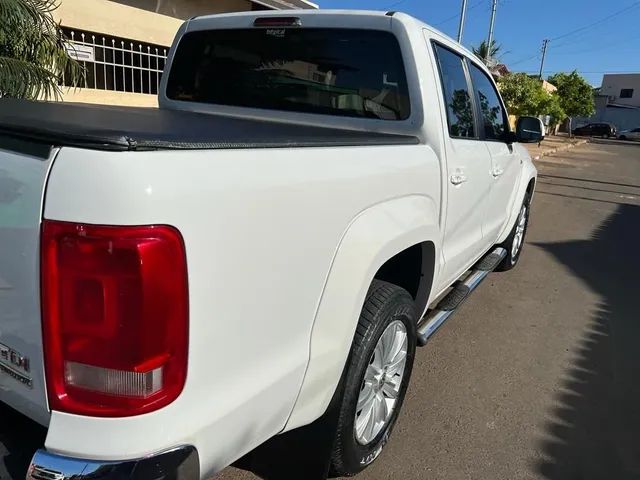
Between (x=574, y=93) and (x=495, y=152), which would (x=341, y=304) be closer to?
(x=495, y=152)

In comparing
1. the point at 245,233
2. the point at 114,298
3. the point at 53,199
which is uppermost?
the point at 53,199

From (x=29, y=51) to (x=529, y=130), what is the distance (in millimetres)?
5144

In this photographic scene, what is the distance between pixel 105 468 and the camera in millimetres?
1309

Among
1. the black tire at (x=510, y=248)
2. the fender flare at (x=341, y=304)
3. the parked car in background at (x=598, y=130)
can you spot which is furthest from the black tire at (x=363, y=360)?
the parked car in background at (x=598, y=130)

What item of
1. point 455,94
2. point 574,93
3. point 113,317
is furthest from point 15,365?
point 574,93

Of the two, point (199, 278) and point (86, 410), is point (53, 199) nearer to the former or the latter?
point (199, 278)

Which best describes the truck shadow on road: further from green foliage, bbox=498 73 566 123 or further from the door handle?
green foliage, bbox=498 73 566 123

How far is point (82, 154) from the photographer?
4.03 ft

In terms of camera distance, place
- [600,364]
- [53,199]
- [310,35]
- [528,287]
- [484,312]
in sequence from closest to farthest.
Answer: [53,199] < [310,35] < [600,364] < [484,312] < [528,287]

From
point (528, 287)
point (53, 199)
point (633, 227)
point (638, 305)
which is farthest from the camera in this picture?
point (633, 227)

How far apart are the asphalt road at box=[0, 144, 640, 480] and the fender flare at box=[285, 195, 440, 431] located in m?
0.43

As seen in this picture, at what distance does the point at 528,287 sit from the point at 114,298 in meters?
5.05

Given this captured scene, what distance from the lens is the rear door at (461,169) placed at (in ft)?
9.96

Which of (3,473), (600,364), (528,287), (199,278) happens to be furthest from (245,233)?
(528,287)
